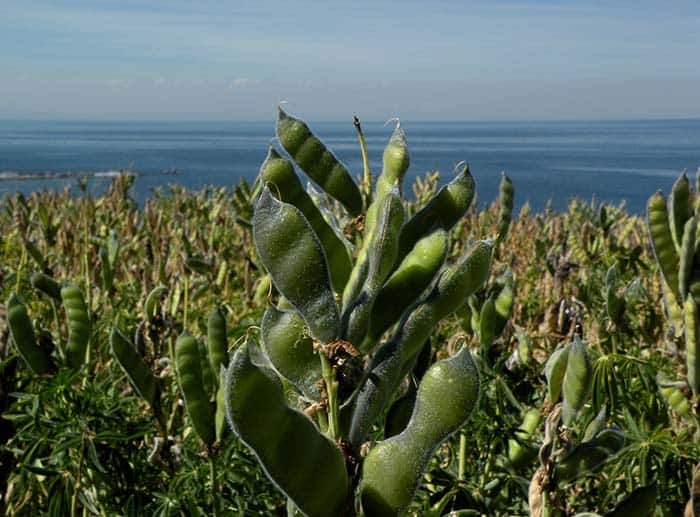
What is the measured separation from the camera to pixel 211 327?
6.29 ft

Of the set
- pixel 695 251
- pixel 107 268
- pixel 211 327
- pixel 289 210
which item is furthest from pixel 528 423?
pixel 107 268

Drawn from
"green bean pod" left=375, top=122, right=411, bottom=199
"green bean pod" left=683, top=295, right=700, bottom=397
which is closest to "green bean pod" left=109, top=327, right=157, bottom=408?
"green bean pod" left=375, top=122, right=411, bottom=199

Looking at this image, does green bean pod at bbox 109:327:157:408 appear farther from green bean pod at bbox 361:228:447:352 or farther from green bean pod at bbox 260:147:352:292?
green bean pod at bbox 361:228:447:352

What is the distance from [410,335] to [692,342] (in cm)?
136

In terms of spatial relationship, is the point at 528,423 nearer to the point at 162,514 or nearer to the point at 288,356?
the point at 162,514

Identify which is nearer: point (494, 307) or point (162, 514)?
point (162, 514)

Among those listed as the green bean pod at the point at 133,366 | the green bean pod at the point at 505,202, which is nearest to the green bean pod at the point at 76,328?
the green bean pod at the point at 133,366

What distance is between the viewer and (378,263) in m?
0.94

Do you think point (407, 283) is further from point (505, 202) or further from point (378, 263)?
point (505, 202)

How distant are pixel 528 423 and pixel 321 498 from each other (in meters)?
1.13

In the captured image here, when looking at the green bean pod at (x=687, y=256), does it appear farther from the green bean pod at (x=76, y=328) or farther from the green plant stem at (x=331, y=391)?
the green bean pod at (x=76, y=328)

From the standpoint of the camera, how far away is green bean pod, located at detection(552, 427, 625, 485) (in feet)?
4.45

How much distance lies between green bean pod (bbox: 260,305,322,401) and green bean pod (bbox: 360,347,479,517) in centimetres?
10

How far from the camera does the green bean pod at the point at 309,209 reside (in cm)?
105
